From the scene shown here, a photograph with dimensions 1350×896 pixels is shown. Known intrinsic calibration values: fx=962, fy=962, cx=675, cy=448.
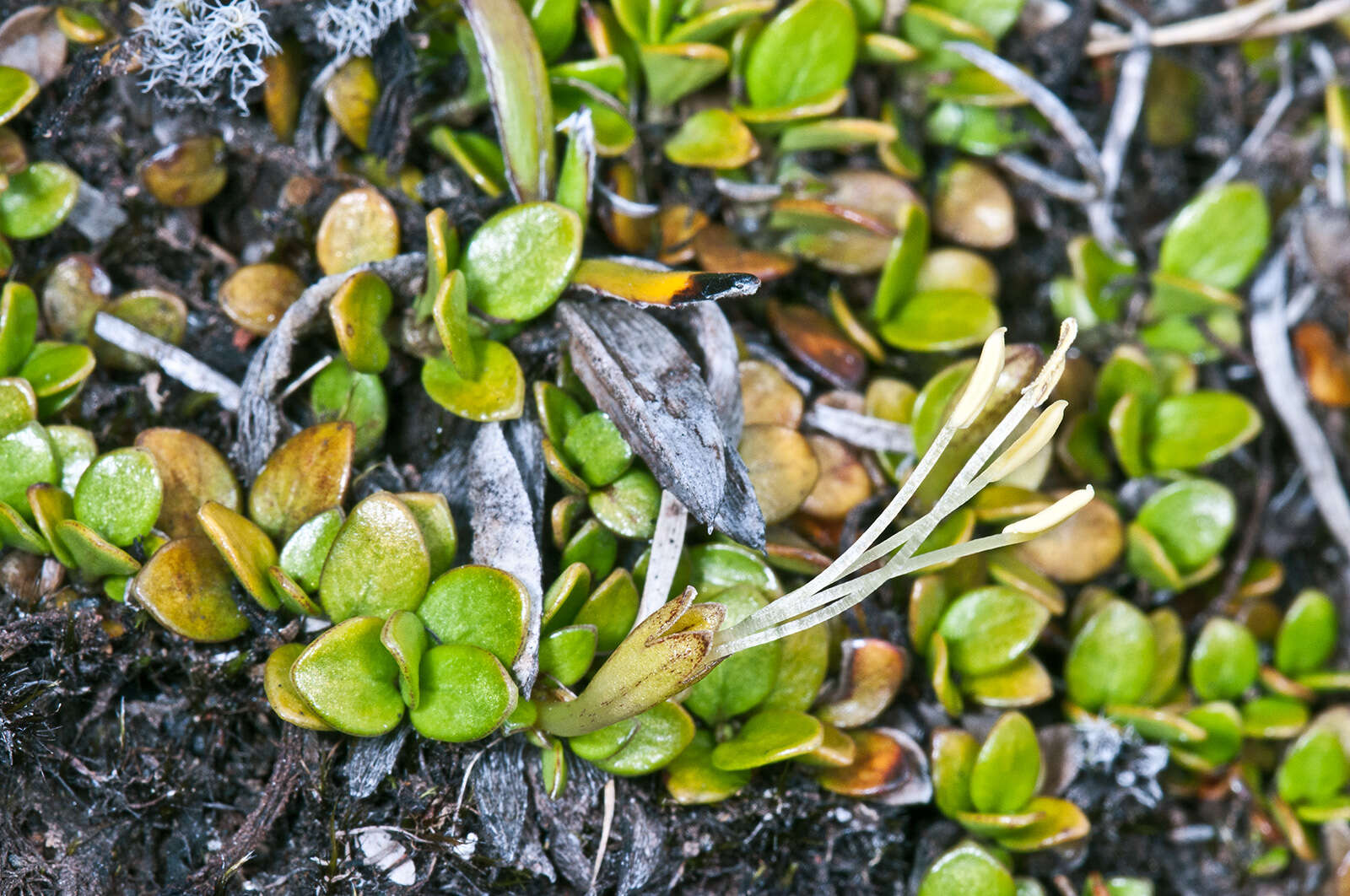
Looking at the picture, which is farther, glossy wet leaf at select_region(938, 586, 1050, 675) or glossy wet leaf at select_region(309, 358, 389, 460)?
glossy wet leaf at select_region(938, 586, 1050, 675)

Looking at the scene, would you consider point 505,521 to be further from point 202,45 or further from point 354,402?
point 202,45

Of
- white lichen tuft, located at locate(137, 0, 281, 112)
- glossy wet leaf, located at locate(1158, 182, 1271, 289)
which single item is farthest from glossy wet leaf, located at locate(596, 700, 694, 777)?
glossy wet leaf, located at locate(1158, 182, 1271, 289)

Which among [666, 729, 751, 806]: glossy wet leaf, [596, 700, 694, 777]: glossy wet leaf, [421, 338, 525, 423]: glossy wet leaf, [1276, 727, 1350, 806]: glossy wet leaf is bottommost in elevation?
[1276, 727, 1350, 806]: glossy wet leaf

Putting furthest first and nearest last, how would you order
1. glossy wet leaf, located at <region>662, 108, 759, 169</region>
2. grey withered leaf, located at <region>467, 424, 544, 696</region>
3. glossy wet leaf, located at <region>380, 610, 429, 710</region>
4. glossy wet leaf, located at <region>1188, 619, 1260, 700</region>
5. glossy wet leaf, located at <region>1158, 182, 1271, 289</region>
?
glossy wet leaf, located at <region>1158, 182, 1271, 289</region>
glossy wet leaf, located at <region>1188, 619, 1260, 700</region>
glossy wet leaf, located at <region>662, 108, 759, 169</region>
grey withered leaf, located at <region>467, 424, 544, 696</region>
glossy wet leaf, located at <region>380, 610, 429, 710</region>

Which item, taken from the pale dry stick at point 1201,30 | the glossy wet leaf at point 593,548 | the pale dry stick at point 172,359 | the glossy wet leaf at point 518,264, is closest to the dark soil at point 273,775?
the pale dry stick at point 172,359

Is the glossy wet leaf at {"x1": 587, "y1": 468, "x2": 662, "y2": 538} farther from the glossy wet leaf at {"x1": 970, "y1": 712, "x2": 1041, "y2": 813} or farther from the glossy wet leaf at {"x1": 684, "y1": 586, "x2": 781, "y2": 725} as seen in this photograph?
the glossy wet leaf at {"x1": 970, "y1": 712, "x2": 1041, "y2": 813}

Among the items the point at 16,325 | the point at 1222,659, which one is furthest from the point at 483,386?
the point at 1222,659

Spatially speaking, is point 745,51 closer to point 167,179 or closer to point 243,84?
point 243,84
